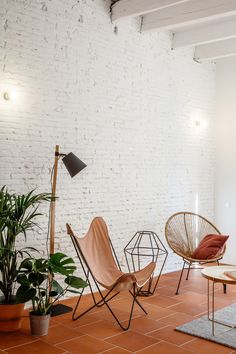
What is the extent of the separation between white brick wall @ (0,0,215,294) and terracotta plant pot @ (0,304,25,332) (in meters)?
0.81

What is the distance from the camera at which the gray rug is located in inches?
136

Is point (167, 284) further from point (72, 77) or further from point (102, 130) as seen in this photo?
point (72, 77)

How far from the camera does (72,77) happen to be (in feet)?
15.0

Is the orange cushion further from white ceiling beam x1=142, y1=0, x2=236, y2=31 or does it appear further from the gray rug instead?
white ceiling beam x1=142, y1=0, x2=236, y2=31

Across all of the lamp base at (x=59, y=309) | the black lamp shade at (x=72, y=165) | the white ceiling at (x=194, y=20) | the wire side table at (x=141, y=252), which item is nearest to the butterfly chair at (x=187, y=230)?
the wire side table at (x=141, y=252)

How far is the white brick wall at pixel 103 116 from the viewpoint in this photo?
4.12 metres

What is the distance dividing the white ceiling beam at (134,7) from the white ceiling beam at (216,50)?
1.70 metres

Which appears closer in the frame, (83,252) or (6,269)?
(6,269)

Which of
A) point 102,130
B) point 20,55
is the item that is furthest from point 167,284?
point 20,55

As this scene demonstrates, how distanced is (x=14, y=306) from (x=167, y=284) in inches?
87.6

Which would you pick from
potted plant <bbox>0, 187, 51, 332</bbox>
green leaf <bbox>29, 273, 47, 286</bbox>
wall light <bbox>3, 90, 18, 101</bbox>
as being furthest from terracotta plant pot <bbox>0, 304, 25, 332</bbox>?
wall light <bbox>3, 90, 18, 101</bbox>

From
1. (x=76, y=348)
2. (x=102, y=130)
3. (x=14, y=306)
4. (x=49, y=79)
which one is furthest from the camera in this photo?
(x=102, y=130)

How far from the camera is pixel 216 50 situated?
6.11 meters

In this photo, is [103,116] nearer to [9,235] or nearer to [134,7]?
[134,7]
